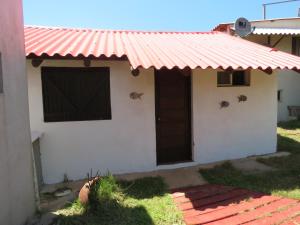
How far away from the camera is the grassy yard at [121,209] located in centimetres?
486

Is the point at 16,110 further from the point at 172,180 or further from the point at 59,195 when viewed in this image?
the point at 172,180

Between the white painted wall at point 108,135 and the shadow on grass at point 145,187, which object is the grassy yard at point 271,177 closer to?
the shadow on grass at point 145,187

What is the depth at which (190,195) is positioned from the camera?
5.92 meters

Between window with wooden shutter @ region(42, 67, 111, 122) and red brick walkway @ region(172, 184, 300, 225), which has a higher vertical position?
window with wooden shutter @ region(42, 67, 111, 122)

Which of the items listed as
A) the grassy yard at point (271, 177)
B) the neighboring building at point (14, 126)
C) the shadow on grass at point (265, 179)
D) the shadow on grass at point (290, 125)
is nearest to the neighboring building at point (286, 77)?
the shadow on grass at point (290, 125)

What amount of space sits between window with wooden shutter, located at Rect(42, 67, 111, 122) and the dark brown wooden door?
1.41 m

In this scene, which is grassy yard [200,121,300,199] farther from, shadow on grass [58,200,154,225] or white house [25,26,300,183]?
shadow on grass [58,200,154,225]

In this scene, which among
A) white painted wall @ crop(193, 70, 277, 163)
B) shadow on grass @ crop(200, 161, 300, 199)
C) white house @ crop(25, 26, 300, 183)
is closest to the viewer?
shadow on grass @ crop(200, 161, 300, 199)

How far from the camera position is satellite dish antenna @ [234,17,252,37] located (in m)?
11.8

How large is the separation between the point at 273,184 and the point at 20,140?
4.97 metres

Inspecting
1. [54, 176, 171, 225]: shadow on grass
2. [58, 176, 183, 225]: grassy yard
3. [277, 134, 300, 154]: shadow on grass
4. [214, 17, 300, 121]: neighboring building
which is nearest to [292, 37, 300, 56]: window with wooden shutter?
[214, 17, 300, 121]: neighboring building

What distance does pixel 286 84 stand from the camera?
15148 mm

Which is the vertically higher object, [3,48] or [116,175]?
[3,48]

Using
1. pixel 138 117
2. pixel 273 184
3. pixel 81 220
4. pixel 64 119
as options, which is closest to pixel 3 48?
pixel 81 220
